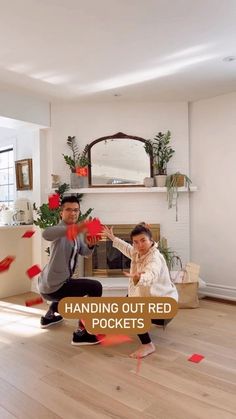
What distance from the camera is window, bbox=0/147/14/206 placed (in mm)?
4617

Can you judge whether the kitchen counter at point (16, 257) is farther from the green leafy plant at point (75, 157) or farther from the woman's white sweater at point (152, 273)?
the woman's white sweater at point (152, 273)

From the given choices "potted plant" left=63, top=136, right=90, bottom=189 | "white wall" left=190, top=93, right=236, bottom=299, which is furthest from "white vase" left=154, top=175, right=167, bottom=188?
"potted plant" left=63, top=136, right=90, bottom=189

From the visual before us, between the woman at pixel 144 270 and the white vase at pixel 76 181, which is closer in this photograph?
the woman at pixel 144 270

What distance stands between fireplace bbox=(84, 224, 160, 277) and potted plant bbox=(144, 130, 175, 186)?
61cm

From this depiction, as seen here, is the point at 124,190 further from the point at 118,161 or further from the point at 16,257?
the point at 16,257

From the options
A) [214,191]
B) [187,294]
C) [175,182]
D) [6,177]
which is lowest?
[187,294]

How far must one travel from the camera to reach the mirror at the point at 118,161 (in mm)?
3789

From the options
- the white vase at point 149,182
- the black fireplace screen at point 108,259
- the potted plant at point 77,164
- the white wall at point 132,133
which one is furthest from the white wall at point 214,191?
the potted plant at point 77,164

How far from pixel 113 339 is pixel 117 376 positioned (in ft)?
1.87

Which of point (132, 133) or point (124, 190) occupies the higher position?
point (132, 133)

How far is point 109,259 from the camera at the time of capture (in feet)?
12.7

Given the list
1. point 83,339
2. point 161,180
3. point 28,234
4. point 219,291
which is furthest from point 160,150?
point 83,339

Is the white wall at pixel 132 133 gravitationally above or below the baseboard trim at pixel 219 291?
above

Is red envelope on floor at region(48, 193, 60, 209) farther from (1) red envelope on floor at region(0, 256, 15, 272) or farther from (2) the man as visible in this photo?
(2) the man
